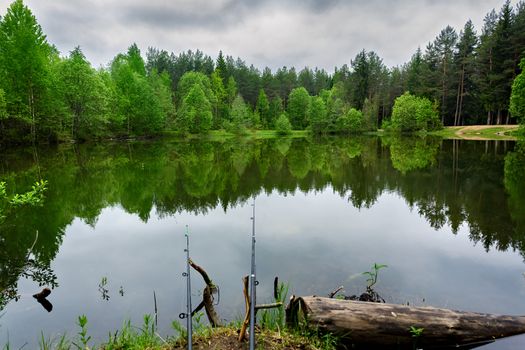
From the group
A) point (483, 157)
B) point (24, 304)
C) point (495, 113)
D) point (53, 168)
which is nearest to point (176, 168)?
point (53, 168)

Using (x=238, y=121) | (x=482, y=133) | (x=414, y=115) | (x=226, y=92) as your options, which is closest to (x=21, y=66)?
(x=238, y=121)

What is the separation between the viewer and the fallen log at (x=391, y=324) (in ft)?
14.0

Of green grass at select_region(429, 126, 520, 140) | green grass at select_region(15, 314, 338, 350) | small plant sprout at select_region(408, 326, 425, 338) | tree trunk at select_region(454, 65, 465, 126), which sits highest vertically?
tree trunk at select_region(454, 65, 465, 126)

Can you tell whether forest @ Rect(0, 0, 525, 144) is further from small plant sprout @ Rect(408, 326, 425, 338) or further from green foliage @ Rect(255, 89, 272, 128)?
small plant sprout @ Rect(408, 326, 425, 338)

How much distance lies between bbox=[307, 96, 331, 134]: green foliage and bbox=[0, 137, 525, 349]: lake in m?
55.4

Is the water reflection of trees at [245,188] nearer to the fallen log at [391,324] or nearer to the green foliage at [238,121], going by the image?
the fallen log at [391,324]

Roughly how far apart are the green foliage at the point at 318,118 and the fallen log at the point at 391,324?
6886cm

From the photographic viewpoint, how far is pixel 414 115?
60312 mm

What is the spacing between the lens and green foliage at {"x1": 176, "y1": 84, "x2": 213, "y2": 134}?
5675cm

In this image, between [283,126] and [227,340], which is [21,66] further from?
[283,126]

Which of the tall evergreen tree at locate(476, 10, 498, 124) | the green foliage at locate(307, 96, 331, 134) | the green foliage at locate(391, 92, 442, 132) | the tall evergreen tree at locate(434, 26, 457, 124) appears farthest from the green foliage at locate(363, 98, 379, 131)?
the tall evergreen tree at locate(476, 10, 498, 124)

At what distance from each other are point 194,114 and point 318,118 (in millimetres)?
27346

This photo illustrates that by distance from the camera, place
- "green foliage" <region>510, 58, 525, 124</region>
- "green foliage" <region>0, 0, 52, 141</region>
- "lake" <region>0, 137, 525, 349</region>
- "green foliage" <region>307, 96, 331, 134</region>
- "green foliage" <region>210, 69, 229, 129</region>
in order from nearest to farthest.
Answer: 1. "lake" <region>0, 137, 525, 349</region>
2. "green foliage" <region>510, 58, 525, 124</region>
3. "green foliage" <region>0, 0, 52, 141</region>
4. "green foliage" <region>210, 69, 229, 129</region>
5. "green foliage" <region>307, 96, 331, 134</region>

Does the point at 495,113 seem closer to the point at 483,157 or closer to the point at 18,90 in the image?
the point at 483,157
